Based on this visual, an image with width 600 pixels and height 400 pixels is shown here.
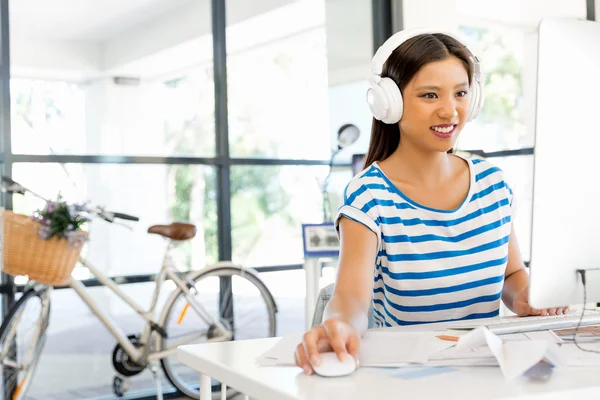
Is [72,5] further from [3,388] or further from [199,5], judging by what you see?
[3,388]

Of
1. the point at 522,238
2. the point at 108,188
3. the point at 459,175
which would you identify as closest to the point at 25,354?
the point at 108,188

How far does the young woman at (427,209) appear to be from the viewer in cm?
141

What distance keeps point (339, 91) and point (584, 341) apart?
11.1 ft

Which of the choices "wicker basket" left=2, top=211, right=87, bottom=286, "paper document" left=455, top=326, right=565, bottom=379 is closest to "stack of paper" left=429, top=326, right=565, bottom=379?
"paper document" left=455, top=326, right=565, bottom=379

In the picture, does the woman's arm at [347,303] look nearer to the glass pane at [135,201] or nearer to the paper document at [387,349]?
the paper document at [387,349]

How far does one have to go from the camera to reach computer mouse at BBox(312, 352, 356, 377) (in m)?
0.88

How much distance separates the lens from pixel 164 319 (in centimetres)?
354

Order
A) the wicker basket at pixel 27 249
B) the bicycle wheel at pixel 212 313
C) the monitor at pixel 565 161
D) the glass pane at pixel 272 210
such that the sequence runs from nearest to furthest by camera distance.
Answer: the monitor at pixel 565 161 → the wicker basket at pixel 27 249 → the bicycle wheel at pixel 212 313 → the glass pane at pixel 272 210

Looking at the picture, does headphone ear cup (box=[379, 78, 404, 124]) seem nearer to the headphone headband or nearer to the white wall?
the headphone headband

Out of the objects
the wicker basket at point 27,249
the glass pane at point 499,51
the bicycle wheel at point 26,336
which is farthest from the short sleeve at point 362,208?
the glass pane at point 499,51

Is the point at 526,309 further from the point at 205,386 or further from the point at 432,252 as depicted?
the point at 205,386

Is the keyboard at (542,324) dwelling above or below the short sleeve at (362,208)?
below

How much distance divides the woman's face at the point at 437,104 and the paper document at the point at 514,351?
55 cm

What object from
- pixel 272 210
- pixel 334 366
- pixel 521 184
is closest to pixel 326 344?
pixel 334 366
